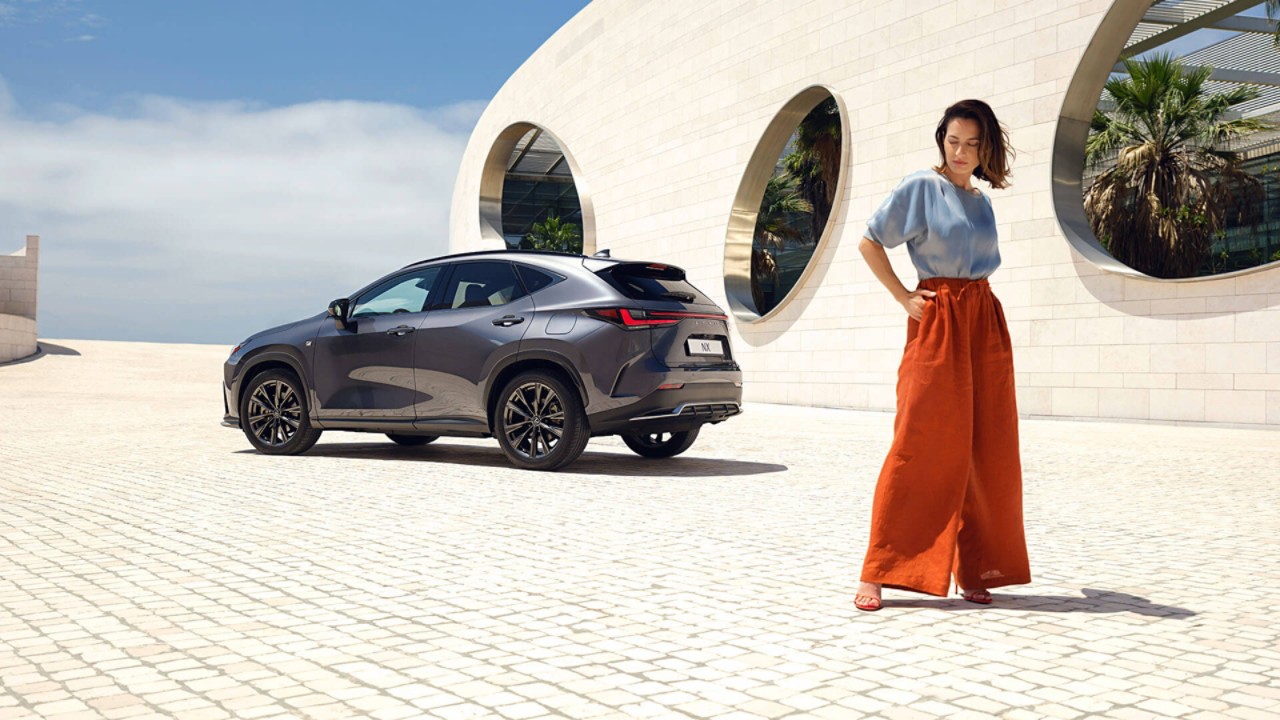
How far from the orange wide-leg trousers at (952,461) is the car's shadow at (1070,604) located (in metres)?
0.10

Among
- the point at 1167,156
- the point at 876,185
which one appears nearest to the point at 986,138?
the point at 876,185

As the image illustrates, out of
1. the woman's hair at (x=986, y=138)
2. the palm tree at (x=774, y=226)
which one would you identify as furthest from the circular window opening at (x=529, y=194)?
the woman's hair at (x=986, y=138)

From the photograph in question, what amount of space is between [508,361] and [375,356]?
143 cm

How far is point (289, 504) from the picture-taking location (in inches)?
251

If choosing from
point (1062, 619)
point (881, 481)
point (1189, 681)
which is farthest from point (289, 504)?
point (1189, 681)

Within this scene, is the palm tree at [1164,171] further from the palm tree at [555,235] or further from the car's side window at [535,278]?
the palm tree at [555,235]

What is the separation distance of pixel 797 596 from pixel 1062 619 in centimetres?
92

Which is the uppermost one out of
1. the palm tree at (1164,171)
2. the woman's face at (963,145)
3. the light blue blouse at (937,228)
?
A: the palm tree at (1164,171)

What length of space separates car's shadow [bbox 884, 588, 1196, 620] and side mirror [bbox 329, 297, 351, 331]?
20.8 ft

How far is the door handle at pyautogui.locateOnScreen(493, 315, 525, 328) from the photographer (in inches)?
328

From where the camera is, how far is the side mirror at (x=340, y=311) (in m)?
9.23

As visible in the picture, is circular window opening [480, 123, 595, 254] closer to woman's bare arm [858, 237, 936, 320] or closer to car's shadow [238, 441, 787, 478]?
car's shadow [238, 441, 787, 478]

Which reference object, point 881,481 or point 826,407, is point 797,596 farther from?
point 826,407

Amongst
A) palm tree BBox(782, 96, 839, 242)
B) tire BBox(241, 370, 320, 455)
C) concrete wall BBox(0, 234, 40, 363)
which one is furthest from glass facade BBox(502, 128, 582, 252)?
tire BBox(241, 370, 320, 455)
